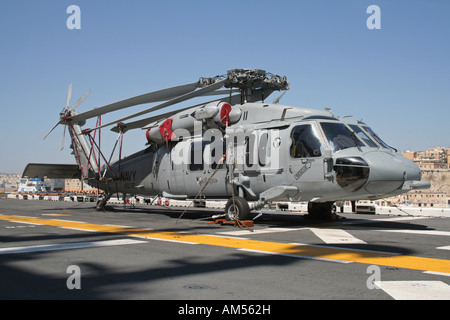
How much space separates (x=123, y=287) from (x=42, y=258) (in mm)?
2791

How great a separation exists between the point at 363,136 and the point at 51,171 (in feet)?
53.9

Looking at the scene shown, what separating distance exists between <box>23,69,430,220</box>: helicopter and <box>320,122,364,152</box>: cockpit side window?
0.03 m

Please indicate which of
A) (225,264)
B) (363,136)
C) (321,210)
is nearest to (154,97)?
(321,210)

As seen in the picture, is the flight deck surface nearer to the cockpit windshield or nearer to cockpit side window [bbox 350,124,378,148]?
cockpit side window [bbox 350,124,378,148]

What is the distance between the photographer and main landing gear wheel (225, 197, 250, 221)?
13.7m

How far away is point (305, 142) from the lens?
12.6m

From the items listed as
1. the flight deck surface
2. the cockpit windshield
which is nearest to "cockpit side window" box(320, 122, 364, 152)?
the cockpit windshield

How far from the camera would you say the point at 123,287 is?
5.48 metres

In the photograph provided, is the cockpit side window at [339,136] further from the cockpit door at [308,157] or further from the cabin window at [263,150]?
the cabin window at [263,150]

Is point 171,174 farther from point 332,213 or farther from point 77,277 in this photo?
point 77,277

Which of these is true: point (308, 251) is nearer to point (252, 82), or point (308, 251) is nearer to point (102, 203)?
point (252, 82)

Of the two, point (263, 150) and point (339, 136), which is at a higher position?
point (339, 136)

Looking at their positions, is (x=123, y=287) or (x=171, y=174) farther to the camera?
(x=171, y=174)
